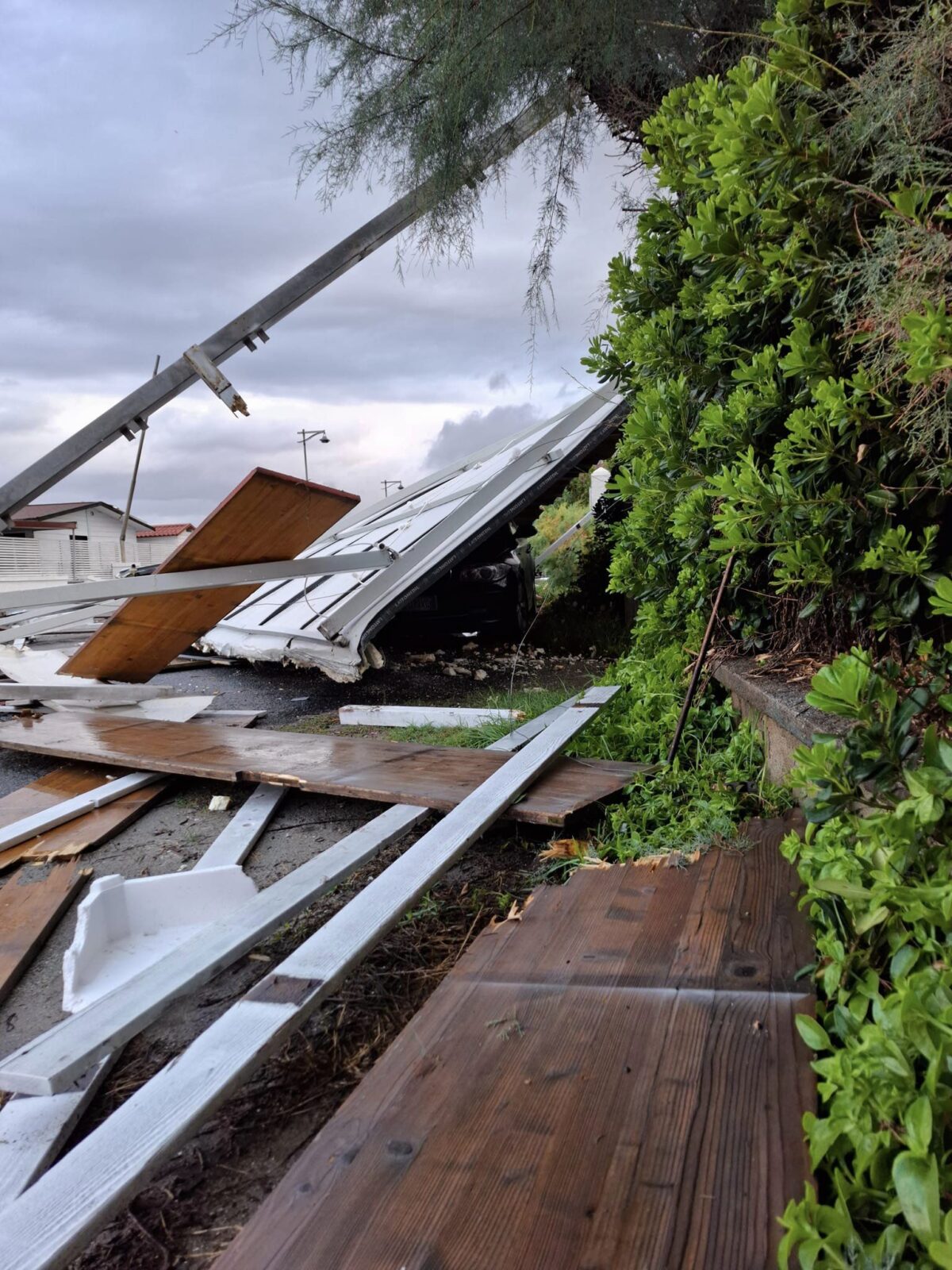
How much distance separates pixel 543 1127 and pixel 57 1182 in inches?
32.1

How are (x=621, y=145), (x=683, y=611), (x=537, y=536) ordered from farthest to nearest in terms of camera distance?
(x=537, y=536), (x=621, y=145), (x=683, y=611)

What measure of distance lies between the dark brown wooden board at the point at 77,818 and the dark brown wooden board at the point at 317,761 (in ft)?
0.44

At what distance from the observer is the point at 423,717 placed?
18.3ft

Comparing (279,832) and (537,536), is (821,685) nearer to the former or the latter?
(279,832)

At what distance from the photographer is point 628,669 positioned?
468 centimetres

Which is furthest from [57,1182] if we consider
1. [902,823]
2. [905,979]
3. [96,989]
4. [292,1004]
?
[902,823]

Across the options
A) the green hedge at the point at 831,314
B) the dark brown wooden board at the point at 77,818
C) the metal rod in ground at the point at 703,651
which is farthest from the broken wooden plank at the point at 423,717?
the green hedge at the point at 831,314

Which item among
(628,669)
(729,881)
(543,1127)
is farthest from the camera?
(628,669)

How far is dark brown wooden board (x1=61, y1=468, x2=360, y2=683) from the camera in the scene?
5418 mm

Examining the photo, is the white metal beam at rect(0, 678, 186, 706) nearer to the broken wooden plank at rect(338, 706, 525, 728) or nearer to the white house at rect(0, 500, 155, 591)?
the broken wooden plank at rect(338, 706, 525, 728)

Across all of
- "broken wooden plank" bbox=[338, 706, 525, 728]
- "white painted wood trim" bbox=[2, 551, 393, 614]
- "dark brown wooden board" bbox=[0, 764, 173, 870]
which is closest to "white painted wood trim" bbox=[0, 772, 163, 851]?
"dark brown wooden board" bbox=[0, 764, 173, 870]

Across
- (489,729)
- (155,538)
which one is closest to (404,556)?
(489,729)

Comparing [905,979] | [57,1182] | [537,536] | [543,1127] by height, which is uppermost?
[537,536]

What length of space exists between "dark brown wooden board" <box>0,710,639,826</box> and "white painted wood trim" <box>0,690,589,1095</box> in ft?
2.04
